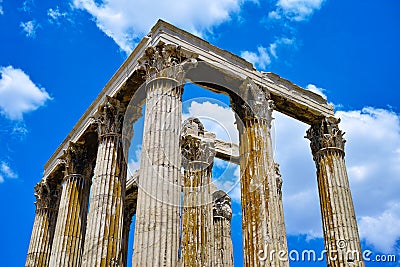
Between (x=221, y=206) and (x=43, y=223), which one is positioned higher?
(x=221, y=206)

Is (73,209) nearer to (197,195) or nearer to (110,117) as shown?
(110,117)

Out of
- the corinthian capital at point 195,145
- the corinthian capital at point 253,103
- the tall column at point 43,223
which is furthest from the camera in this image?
the corinthian capital at point 195,145

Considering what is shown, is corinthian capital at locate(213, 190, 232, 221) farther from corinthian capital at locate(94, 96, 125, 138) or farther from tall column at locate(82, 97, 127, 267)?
corinthian capital at locate(94, 96, 125, 138)

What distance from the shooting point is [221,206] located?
90.0ft

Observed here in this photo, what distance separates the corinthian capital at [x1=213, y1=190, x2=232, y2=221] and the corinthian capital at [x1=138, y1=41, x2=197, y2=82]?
40.6ft

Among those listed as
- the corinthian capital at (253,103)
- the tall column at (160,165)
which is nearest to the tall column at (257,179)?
the corinthian capital at (253,103)

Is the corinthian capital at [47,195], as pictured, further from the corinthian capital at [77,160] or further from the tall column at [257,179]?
the tall column at [257,179]

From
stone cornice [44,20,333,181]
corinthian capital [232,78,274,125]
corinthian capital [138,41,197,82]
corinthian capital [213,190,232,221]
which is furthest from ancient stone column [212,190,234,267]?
corinthian capital [138,41,197,82]

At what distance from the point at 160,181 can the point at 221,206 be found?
14.3 metres

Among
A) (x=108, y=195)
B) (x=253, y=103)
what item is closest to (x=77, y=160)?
(x=108, y=195)

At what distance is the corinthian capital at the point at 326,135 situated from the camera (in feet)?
68.8

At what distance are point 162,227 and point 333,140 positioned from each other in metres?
11.0

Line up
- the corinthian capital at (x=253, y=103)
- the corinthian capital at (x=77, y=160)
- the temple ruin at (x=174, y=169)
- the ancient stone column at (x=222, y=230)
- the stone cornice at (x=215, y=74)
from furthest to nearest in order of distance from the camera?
the ancient stone column at (x=222, y=230)
the corinthian capital at (x=77, y=160)
the corinthian capital at (x=253, y=103)
the stone cornice at (x=215, y=74)
the temple ruin at (x=174, y=169)

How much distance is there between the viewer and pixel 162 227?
13.0 metres
